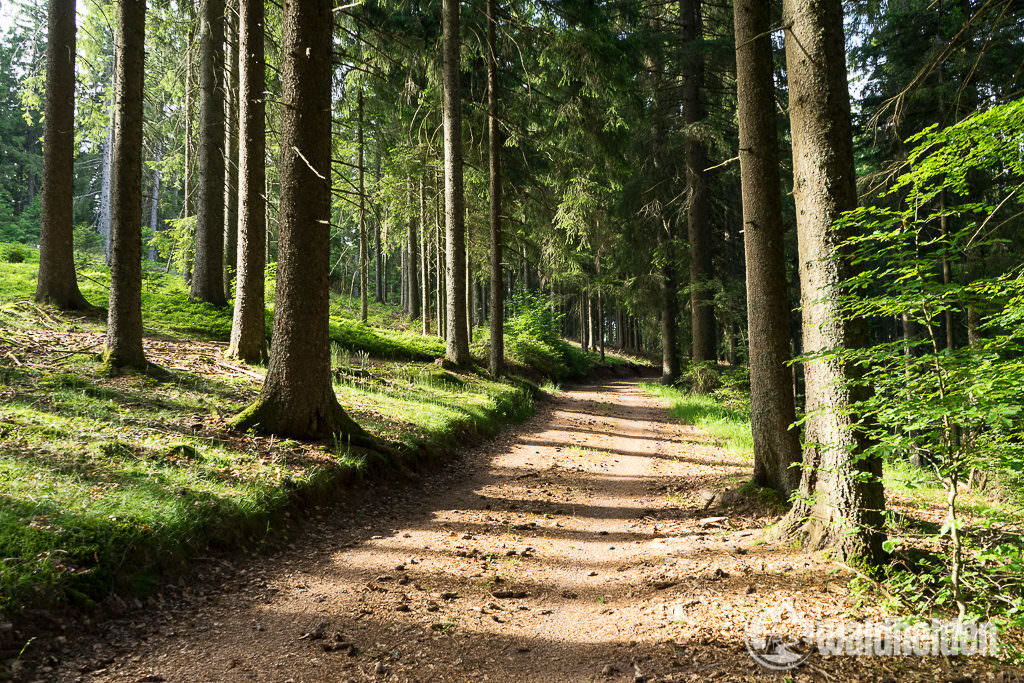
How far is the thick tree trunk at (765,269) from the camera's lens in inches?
210

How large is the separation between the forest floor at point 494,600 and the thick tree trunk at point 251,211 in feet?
16.0

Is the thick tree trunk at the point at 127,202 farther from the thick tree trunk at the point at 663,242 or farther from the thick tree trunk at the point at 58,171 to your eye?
the thick tree trunk at the point at 663,242

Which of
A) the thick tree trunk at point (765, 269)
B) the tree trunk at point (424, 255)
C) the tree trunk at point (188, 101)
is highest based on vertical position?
the tree trunk at point (188, 101)

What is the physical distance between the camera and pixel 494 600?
3.81m

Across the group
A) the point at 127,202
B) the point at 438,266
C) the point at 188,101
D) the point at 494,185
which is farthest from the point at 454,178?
the point at 188,101

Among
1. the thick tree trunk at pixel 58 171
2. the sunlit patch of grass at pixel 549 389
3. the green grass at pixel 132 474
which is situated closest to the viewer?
the green grass at pixel 132 474

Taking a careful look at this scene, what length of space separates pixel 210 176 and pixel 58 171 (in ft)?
9.95

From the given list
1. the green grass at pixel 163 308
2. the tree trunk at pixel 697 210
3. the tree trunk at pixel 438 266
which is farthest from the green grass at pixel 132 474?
the tree trunk at pixel 438 266

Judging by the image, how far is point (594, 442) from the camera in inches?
383

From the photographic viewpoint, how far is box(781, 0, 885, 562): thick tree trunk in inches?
147

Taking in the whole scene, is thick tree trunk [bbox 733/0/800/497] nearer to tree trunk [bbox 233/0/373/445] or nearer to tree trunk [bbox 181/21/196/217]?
tree trunk [bbox 233/0/373/445]

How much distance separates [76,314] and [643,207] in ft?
51.0

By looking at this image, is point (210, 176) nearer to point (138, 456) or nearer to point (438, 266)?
point (438, 266)

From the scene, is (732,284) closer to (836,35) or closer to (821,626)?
(836,35)
